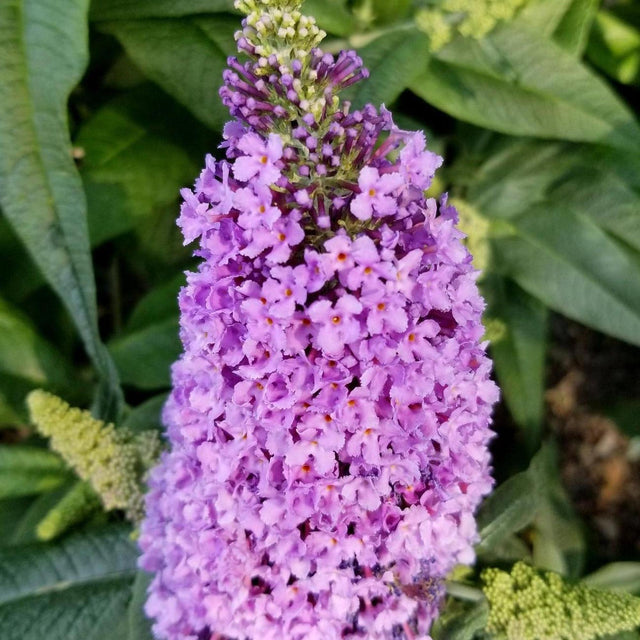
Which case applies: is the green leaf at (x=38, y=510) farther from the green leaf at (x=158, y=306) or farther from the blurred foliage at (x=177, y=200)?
the green leaf at (x=158, y=306)

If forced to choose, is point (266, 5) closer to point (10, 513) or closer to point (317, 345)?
point (317, 345)

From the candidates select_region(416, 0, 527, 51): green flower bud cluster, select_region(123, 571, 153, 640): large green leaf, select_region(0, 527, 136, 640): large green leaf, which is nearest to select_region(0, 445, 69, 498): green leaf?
select_region(0, 527, 136, 640): large green leaf

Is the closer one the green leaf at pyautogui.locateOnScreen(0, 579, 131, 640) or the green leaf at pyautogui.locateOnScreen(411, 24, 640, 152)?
the green leaf at pyautogui.locateOnScreen(0, 579, 131, 640)

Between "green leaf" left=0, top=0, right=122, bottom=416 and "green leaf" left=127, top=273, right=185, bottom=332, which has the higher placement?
"green leaf" left=0, top=0, right=122, bottom=416

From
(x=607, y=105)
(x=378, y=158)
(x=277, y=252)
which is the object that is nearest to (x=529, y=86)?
(x=607, y=105)

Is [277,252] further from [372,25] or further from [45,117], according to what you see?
[372,25]

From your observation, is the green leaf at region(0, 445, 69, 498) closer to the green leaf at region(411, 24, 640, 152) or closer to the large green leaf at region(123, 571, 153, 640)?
the large green leaf at region(123, 571, 153, 640)

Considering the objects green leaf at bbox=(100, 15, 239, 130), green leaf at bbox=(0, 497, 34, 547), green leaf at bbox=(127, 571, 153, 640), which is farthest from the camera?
green leaf at bbox=(0, 497, 34, 547)
